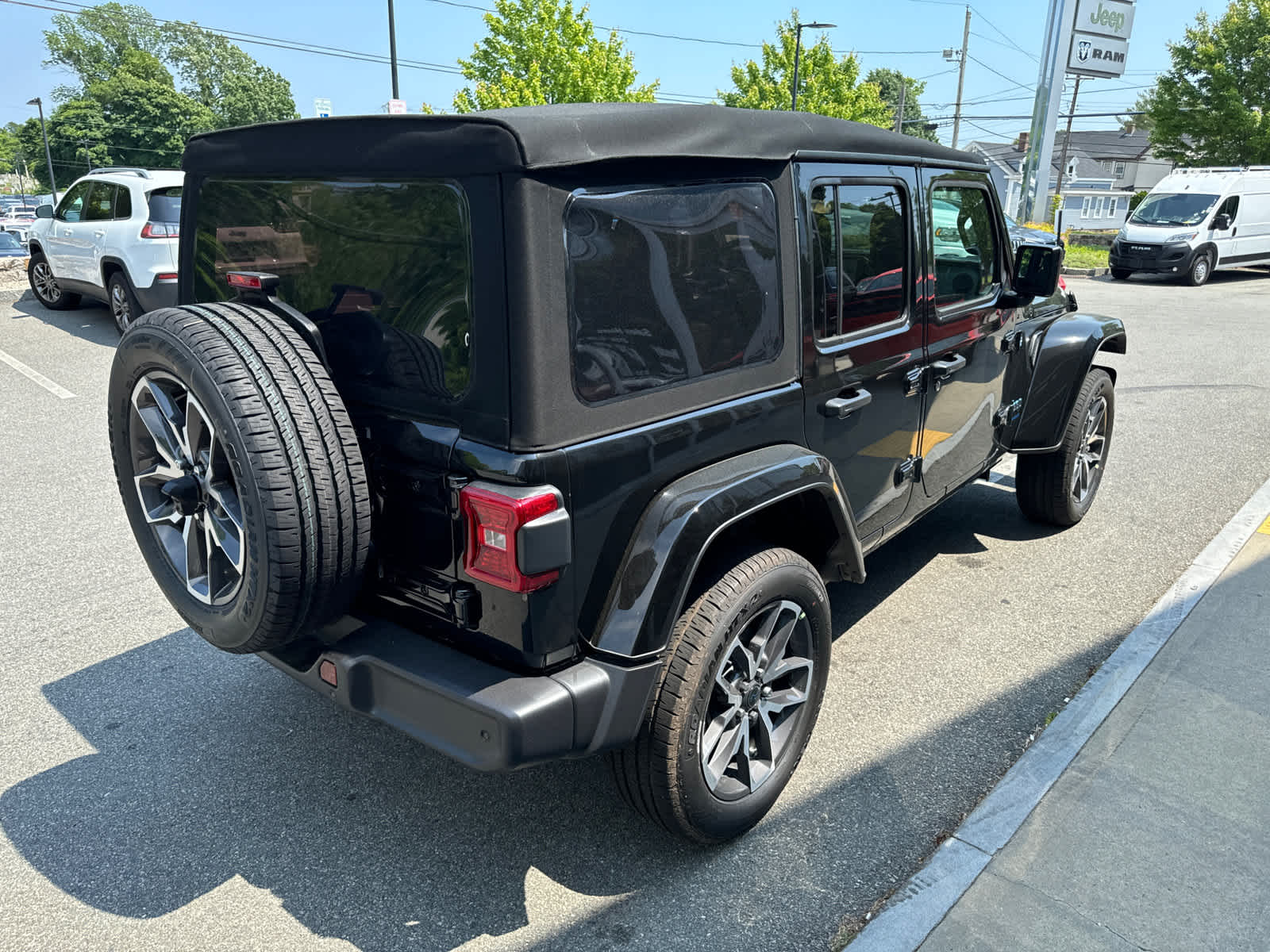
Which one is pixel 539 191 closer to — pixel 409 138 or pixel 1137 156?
pixel 409 138

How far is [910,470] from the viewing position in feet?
11.5

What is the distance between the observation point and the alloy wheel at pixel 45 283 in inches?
438

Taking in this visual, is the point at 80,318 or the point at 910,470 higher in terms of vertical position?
the point at 910,470

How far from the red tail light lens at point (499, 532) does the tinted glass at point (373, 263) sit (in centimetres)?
29

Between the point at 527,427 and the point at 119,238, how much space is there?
8.98 meters

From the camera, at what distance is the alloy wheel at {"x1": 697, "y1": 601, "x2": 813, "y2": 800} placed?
2555 mm

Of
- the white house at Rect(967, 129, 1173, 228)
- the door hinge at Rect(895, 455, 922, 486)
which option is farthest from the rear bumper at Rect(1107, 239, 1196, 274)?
the white house at Rect(967, 129, 1173, 228)

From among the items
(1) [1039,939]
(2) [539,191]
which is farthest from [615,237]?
(1) [1039,939]

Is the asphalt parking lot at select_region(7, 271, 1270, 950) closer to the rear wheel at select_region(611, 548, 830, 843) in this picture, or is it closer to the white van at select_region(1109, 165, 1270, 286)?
the rear wheel at select_region(611, 548, 830, 843)

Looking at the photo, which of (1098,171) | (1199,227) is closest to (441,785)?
(1199,227)

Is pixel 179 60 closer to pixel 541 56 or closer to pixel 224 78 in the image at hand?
pixel 224 78

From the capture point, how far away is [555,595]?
84.5 inches

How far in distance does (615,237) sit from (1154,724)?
256 cm

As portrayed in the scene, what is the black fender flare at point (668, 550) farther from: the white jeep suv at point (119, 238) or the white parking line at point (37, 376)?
the white jeep suv at point (119, 238)
